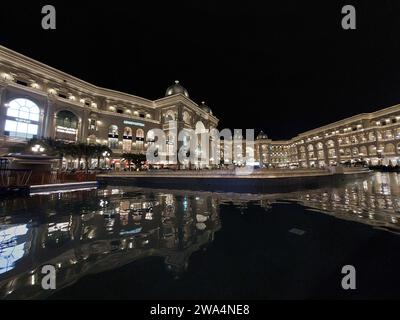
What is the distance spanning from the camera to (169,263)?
3.80 metres

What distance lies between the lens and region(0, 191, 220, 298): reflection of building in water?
343 centimetres

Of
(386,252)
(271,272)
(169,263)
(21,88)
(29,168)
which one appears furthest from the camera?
(21,88)

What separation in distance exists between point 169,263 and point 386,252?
504cm

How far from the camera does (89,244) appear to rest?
475 centimetres

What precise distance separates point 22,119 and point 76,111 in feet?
38.9

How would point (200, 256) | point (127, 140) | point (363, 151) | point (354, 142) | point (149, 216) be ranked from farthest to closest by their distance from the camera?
point (354, 142)
point (363, 151)
point (127, 140)
point (149, 216)
point (200, 256)

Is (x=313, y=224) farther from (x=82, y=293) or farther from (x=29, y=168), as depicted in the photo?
(x=29, y=168)

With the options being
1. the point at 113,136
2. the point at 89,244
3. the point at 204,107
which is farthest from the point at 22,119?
the point at 204,107

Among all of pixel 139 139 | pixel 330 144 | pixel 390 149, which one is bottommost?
pixel 390 149

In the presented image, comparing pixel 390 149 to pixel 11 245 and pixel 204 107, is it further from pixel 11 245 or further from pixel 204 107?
pixel 11 245

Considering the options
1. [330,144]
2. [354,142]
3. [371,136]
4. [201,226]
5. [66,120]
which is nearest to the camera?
[201,226]

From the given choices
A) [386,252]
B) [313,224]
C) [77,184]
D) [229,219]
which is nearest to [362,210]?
[313,224]

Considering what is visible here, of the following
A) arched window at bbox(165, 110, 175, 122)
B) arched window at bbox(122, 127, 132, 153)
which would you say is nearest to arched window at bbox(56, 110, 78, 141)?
arched window at bbox(122, 127, 132, 153)
